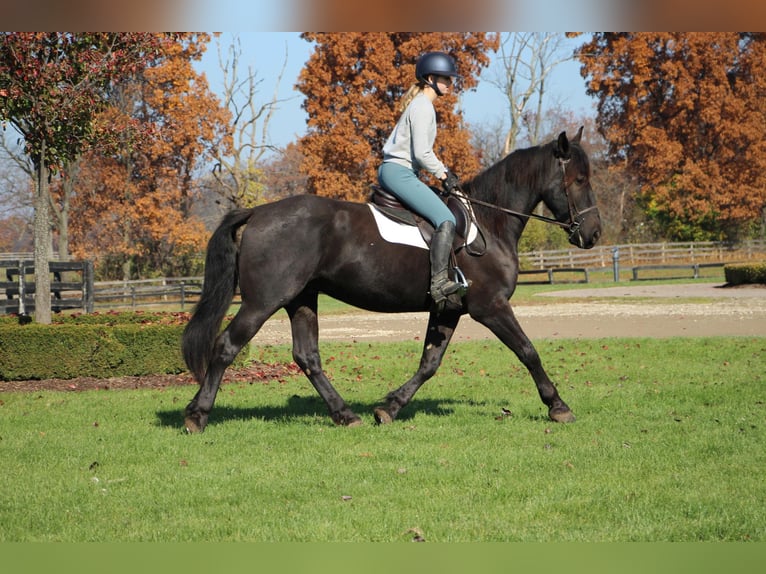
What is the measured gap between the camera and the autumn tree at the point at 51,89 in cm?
1198

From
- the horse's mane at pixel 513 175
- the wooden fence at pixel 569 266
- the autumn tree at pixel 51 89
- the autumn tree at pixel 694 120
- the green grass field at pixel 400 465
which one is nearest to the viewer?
the green grass field at pixel 400 465

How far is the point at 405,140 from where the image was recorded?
7523 mm

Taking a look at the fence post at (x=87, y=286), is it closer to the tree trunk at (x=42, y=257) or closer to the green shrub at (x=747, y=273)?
the tree trunk at (x=42, y=257)

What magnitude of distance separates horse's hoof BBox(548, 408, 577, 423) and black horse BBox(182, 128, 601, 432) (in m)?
0.01

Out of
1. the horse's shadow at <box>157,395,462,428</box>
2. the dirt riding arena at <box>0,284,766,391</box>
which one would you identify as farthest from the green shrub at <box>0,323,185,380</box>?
the horse's shadow at <box>157,395,462,428</box>

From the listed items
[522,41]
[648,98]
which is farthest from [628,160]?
[522,41]

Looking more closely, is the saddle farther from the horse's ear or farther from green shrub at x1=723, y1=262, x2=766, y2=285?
green shrub at x1=723, y1=262, x2=766, y2=285

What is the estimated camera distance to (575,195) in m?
7.93

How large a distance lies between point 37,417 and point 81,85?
242 inches

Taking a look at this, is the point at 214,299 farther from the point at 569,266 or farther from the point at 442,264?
the point at 569,266

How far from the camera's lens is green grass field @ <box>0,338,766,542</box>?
488 cm

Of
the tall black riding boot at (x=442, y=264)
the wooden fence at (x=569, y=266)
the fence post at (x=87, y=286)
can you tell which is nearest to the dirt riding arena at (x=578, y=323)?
the fence post at (x=87, y=286)

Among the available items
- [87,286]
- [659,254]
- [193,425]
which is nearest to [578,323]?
[87,286]

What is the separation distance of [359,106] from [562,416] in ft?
95.2
